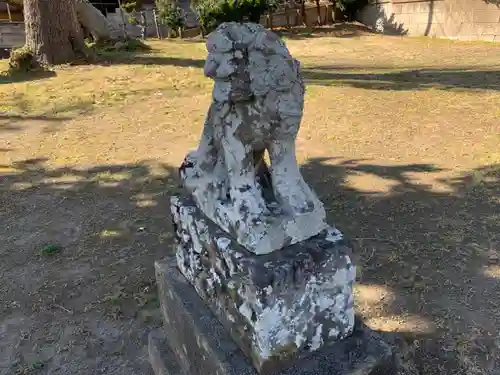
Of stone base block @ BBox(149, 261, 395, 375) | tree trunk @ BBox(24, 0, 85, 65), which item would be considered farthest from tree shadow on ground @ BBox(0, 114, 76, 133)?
stone base block @ BBox(149, 261, 395, 375)

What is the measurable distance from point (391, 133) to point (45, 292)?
422 centimetres

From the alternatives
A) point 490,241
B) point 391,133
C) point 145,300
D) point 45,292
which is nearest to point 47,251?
point 45,292

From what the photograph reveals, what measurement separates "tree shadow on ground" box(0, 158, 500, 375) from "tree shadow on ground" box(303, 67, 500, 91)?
3500mm

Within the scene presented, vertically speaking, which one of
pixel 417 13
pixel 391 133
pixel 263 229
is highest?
pixel 417 13

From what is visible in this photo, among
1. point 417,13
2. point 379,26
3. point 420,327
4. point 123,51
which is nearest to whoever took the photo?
point 420,327

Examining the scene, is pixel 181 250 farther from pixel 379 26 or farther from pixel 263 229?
pixel 379 26

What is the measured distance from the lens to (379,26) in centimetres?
1580

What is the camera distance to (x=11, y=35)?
12594 mm

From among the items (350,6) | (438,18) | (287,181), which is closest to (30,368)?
(287,181)

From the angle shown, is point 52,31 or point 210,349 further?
point 52,31

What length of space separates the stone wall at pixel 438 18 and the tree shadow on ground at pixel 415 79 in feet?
13.8

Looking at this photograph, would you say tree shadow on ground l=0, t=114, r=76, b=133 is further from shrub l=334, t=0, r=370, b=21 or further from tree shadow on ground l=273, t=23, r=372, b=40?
shrub l=334, t=0, r=370, b=21

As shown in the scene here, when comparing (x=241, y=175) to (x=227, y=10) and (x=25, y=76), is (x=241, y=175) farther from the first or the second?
(x=227, y=10)

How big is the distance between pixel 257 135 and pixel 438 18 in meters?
13.8
